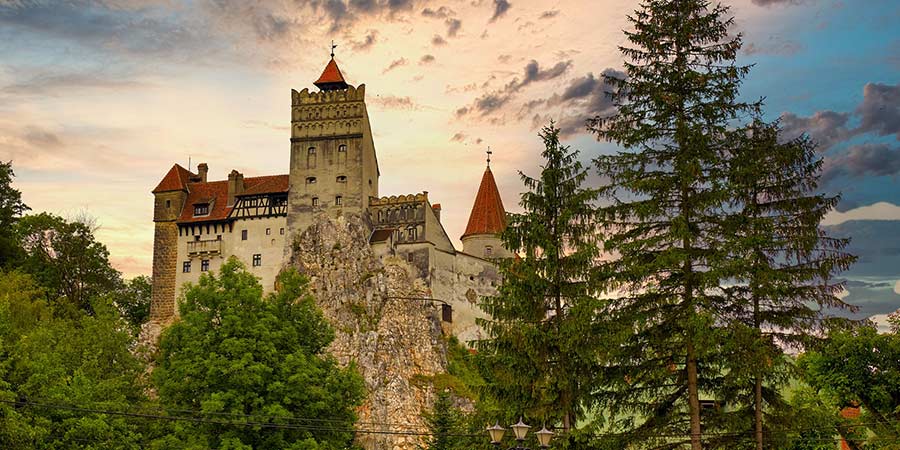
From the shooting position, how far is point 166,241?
73.8m

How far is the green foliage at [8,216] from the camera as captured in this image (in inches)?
2889

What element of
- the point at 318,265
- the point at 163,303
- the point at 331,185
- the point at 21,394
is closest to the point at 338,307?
the point at 318,265

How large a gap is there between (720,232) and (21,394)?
2435 centimetres

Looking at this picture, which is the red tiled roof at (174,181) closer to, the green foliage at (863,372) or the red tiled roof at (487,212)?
the red tiled roof at (487,212)

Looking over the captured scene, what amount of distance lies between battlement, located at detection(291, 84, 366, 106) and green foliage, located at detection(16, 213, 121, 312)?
20826 mm

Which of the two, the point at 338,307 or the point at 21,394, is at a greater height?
the point at 338,307

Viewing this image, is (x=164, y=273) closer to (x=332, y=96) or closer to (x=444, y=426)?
(x=332, y=96)

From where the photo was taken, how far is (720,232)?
26.6 m

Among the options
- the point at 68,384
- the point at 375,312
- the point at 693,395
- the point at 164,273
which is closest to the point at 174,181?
the point at 164,273

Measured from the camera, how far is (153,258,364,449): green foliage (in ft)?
117

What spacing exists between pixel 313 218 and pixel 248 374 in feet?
119

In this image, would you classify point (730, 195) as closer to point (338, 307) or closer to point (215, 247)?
point (338, 307)

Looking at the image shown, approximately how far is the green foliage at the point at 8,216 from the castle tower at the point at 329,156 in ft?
72.1

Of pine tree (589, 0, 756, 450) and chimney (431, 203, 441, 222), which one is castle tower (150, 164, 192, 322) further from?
pine tree (589, 0, 756, 450)
